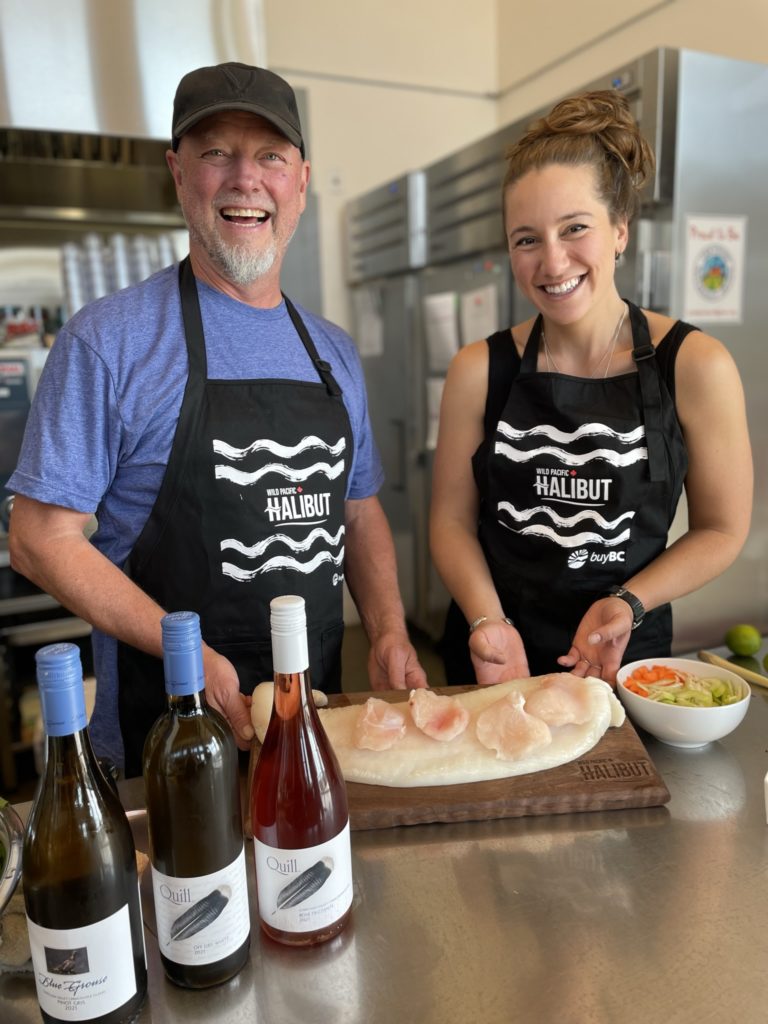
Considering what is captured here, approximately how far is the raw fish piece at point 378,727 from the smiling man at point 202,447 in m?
0.33

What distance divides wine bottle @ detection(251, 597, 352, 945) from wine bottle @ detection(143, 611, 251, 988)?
4cm

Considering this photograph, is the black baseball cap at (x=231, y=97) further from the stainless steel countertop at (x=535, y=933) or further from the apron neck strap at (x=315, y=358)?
the stainless steel countertop at (x=535, y=933)

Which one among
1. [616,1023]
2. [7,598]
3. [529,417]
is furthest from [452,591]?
[7,598]

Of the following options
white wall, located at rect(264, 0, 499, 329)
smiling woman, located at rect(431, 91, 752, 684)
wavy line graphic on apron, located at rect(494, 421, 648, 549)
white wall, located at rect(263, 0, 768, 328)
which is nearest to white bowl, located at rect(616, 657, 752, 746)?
smiling woman, located at rect(431, 91, 752, 684)

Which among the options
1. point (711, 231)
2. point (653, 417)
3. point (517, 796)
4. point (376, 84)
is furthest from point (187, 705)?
point (376, 84)

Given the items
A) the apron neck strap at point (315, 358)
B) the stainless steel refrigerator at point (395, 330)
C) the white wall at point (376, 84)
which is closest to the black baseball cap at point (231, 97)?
the apron neck strap at point (315, 358)

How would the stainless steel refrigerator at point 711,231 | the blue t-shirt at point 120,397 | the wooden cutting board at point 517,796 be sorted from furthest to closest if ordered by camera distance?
the stainless steel refrigerator at point 711,231 < the blue t-shirt at point 120,397 < the wooden cutting board at point 517,796

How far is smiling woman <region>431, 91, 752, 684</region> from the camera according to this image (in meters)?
1.37

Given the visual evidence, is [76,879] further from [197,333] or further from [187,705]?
[197,333]

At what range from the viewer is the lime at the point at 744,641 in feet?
5.13

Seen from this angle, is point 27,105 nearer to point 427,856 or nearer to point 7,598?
point 7,598

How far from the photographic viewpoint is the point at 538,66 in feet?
13.7

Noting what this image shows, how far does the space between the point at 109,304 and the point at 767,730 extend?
4.15 feet

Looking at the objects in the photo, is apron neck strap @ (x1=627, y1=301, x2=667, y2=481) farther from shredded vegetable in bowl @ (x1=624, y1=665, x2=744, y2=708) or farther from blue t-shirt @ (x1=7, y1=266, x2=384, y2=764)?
blue t-shirt @ (x1=7, y1=266, x2=384, y2=764)
